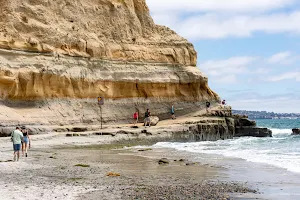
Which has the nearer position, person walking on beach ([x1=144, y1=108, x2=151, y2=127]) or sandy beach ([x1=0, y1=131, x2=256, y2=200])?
sandy beach ([x1=0, y1=131, x2=256, y2=200])

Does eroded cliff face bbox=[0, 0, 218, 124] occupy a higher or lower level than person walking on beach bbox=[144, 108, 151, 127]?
higher

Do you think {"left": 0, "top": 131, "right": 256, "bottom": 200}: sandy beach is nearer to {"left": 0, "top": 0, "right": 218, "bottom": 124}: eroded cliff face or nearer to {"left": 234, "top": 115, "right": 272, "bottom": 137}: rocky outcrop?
{"left": 0, "top": 0, "right": 218, "bottom": 124}: eroded cliff face

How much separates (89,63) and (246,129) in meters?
15.2

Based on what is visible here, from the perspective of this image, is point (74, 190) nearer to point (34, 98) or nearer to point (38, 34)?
point (34, 98)

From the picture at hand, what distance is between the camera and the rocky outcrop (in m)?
40.4

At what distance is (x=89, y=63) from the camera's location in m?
34.5

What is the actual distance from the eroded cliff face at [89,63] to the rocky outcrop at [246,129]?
3.05 metres

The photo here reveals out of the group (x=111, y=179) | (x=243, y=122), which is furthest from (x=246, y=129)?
(x=111, y=179)

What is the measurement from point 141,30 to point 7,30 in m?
13.2

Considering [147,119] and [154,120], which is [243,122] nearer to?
[154,120]

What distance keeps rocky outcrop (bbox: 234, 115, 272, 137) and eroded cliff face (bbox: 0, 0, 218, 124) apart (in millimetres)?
3049

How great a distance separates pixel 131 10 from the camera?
41.0m

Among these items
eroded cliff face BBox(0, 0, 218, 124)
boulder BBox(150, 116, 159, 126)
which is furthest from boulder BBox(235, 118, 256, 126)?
boulder BBox(150, 116, 159, 126)

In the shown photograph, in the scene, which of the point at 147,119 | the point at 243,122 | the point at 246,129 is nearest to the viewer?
the point at 147,119
